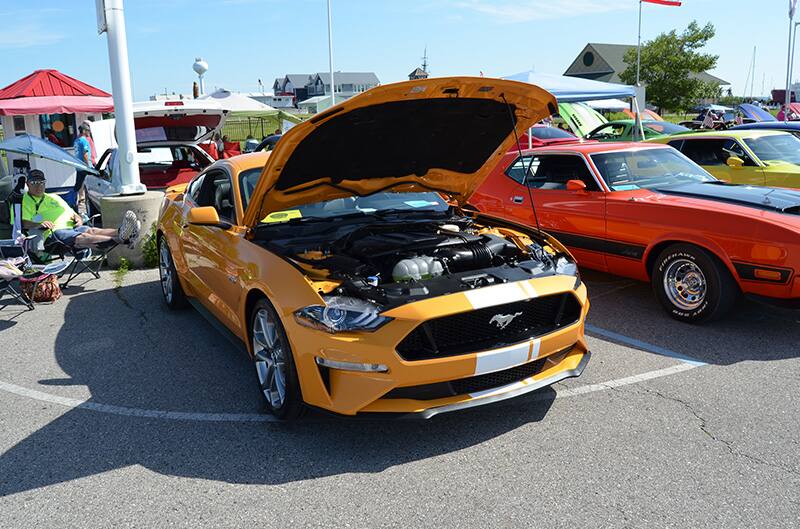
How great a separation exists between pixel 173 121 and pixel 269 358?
8966 millimetres

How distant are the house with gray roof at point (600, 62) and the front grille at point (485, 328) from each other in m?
67.6

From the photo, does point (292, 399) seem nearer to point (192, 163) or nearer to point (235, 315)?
point (235, 315)

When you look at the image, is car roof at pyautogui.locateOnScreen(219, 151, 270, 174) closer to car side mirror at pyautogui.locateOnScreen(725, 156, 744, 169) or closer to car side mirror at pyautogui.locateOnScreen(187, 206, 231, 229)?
car side mirror at pyautogui.locateOnScreen(187, 206, 231, 229)

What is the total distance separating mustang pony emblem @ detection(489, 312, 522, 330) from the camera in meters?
3.46

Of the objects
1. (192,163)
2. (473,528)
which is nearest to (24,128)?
(192,163)

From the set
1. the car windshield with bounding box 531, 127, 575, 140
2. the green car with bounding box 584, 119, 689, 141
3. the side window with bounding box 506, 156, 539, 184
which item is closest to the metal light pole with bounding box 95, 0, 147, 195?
the side window with bounding box 506, 156, 539, 184

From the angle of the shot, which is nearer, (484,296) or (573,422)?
(484,296)

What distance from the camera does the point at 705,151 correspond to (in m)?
9.51

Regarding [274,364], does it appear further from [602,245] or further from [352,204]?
[602,245]

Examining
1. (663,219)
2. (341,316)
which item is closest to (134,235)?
(341,316)

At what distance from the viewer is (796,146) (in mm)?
9383

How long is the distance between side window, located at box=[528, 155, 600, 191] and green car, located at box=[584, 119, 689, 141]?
36.7 feet

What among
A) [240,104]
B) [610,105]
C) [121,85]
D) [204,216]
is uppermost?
[610,105]

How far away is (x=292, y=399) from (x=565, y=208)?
4.12 metres
